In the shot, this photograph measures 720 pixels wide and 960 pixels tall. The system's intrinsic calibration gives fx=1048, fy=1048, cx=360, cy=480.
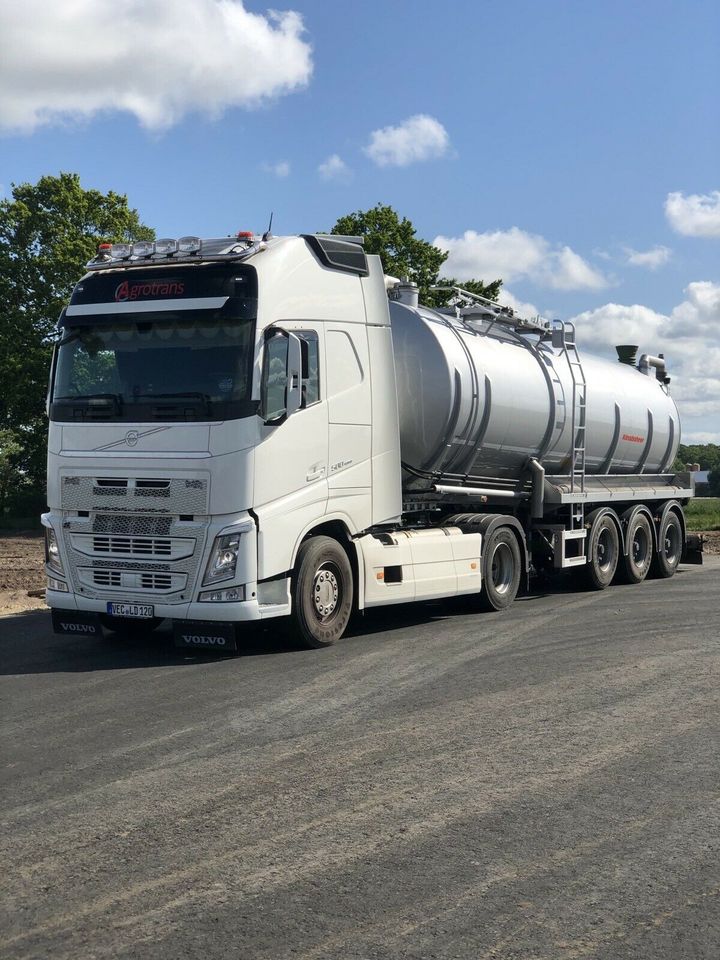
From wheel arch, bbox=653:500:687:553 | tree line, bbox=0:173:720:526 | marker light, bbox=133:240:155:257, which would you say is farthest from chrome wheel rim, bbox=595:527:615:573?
tree line, bbox=0:173:720:526

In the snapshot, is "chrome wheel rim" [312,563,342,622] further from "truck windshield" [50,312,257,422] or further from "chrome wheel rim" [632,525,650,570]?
"chrome wheel rim" [632,525,650,570]

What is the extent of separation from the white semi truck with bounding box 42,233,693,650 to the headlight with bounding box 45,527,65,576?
0.07 ft

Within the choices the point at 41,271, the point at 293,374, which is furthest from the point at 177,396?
the point at 41,271

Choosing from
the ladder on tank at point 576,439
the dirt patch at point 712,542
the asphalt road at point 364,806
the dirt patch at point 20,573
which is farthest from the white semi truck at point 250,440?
the dirt patch at point 712,542

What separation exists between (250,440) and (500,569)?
5415 mm

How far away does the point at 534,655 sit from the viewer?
390 inches

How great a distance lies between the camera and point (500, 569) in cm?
1380

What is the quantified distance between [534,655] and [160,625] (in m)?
4.82

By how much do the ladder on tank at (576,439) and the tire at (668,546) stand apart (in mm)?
3139

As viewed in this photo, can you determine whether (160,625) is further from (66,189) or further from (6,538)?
(66,189)

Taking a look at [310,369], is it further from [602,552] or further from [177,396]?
[602,552]

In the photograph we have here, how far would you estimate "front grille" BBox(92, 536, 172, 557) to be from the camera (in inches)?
380

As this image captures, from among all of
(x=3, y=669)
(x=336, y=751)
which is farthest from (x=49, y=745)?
(x=3, y=669)

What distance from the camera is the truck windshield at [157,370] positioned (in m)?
9.51
